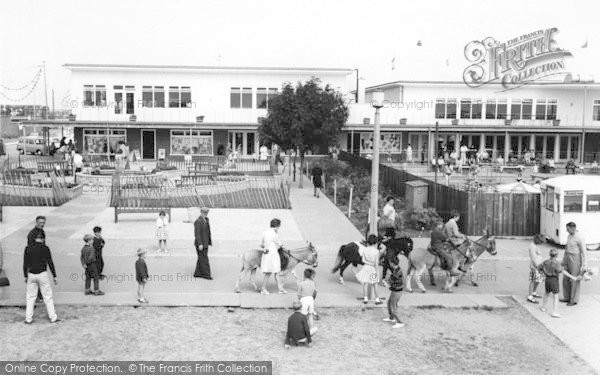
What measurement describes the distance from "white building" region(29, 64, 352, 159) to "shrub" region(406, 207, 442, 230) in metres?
26.1

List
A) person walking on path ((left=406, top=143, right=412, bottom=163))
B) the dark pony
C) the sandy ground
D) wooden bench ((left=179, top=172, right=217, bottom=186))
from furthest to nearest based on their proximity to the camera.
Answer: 1. person walking on path ((left=406, top=143, right=412, bottom=163))
2. wooden bench ((left=179, top=172, right=217, bottom=186))
3. the dark pony
4. the sandy ground

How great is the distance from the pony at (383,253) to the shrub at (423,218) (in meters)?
6.52

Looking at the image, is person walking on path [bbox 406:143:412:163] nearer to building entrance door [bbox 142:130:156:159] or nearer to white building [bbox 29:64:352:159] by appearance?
white building [bbox 29:64:352:159]

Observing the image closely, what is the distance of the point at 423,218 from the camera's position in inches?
845

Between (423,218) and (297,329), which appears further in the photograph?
(423,218)

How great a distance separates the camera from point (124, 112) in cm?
4634

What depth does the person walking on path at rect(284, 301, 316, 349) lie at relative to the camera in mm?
10525

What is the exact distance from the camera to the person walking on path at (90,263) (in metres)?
12.8

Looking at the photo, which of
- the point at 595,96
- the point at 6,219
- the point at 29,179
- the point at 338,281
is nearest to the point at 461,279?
the point at 338,281

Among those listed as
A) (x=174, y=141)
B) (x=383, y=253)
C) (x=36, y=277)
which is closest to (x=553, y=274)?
(x=383, y=253)

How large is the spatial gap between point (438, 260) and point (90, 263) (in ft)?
23.3

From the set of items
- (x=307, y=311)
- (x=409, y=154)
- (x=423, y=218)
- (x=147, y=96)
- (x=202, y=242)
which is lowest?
(x=307, y=311)

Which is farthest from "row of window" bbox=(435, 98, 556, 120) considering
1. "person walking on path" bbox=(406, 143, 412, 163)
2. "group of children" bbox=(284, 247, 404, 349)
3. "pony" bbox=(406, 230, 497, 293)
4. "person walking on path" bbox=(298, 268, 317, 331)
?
"person walking on path" bbox=(298, 268, 317, 331)

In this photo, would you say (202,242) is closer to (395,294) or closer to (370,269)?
(370,269)
